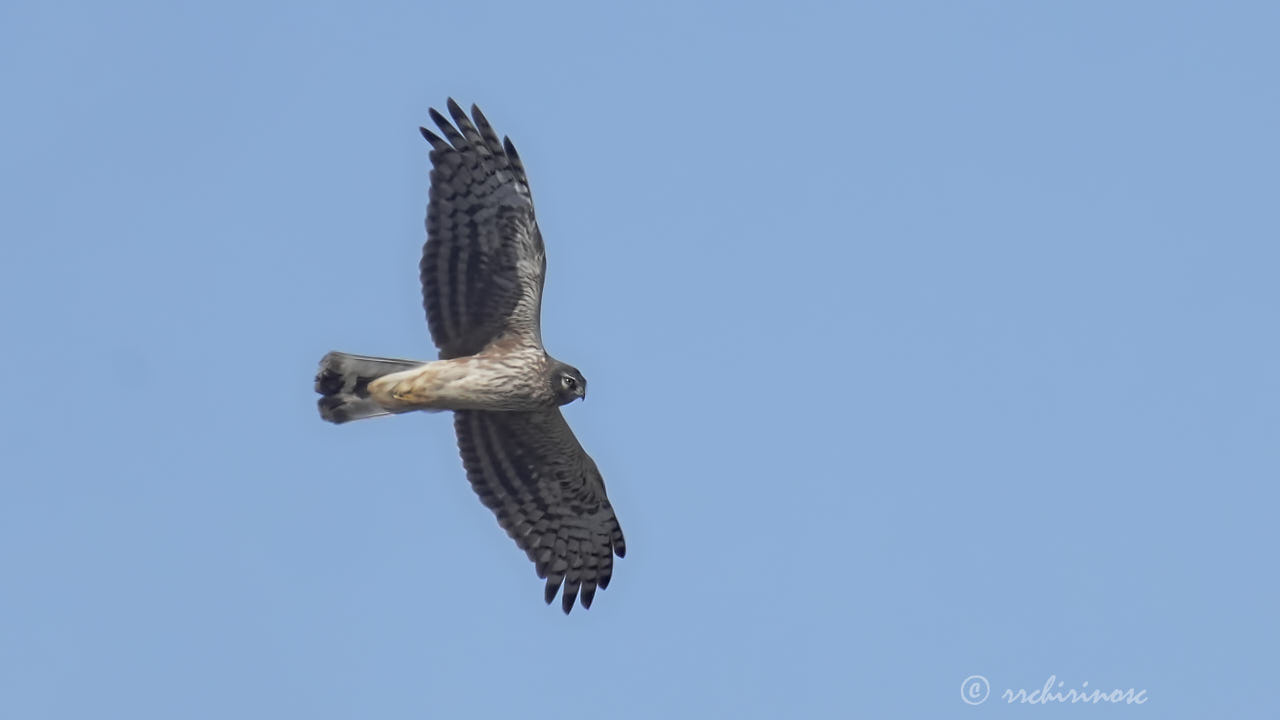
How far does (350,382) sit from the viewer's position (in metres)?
17.9

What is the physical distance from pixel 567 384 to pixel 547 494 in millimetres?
1952

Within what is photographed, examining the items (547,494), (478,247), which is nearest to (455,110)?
(478,247)

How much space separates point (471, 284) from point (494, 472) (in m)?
2.12

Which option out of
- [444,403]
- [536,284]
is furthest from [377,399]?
[536,284]

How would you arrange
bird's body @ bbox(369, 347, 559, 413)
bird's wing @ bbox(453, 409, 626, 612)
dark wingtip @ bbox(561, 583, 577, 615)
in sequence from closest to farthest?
bird's body @ bbox(369, 347, 559, 413)
bird's wing @ bbox(453, 409, 626, 612)
dark wingtip @ bbox(561, 583, 577, 615)

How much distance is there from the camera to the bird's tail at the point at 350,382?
17828mm

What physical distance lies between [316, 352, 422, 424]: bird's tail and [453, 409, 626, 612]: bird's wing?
1293mm

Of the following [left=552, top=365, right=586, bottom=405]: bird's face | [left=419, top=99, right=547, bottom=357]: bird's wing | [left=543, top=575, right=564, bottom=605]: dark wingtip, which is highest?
[left=419, top=99, right=547, bottom=357]: bird's wing

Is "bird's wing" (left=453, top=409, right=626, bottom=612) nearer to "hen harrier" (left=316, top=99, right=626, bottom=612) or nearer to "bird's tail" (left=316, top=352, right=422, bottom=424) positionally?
"hen harrier" (left=316, top=99, right=626, bottom=612)

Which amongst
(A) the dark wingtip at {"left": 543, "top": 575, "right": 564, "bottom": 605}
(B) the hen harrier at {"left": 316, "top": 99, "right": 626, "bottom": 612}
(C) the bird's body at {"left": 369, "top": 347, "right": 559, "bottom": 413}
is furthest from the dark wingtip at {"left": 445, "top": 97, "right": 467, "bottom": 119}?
(A) the dark wingtip at {"left": 543, "top": 575, "right": 564, "bottom": 605}

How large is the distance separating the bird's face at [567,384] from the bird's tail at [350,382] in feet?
4.09

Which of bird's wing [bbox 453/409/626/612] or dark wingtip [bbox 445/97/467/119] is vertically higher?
dark wingtip [bbox 445/97/467/119]

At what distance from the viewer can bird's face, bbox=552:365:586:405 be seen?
58.3 feet

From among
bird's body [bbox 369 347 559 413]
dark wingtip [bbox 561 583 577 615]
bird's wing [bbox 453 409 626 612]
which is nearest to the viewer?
bird's body [bbox 369 347 559 413]
